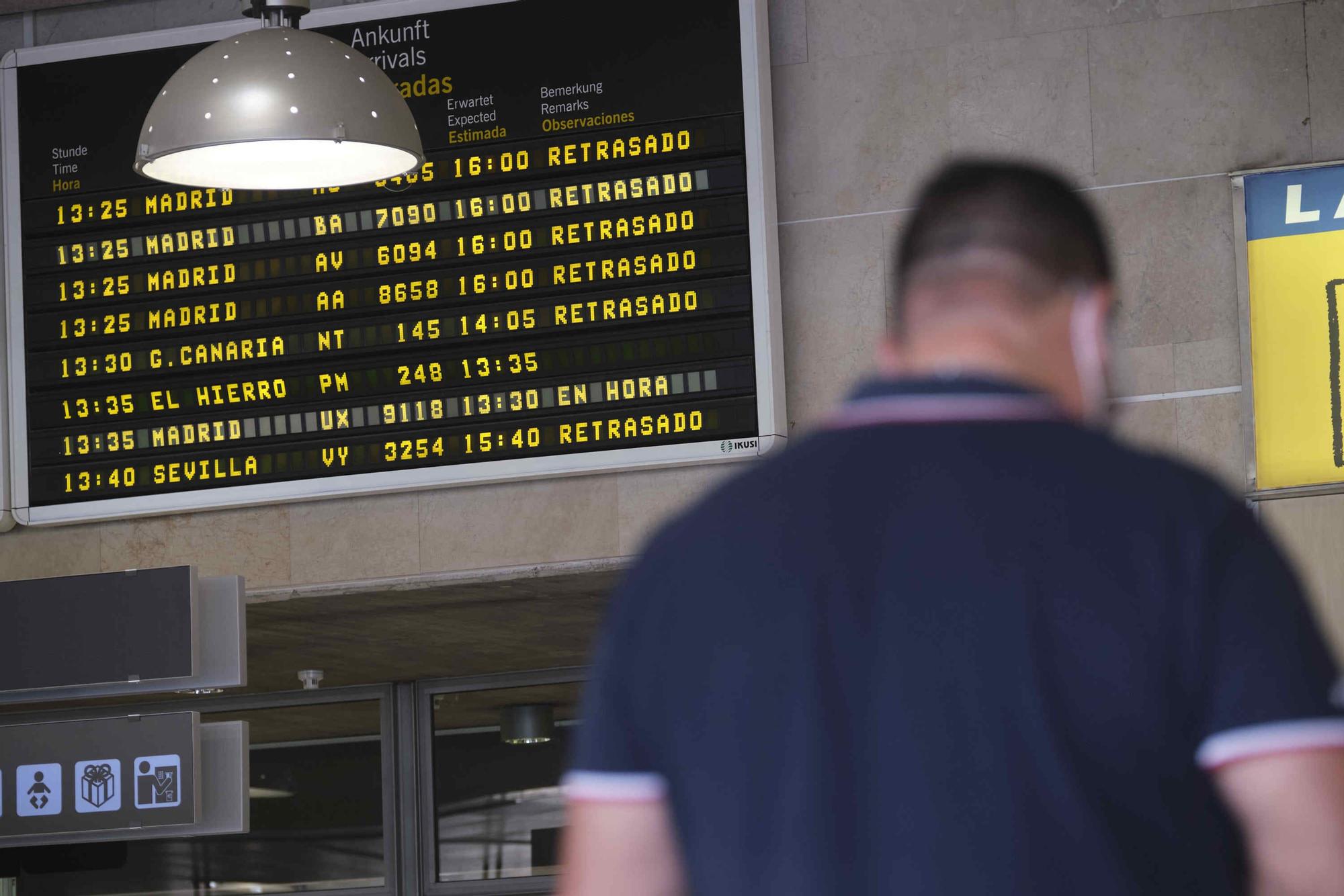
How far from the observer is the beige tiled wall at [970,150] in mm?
4617

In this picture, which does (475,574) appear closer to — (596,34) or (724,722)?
(596,34)

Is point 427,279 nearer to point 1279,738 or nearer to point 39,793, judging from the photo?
point 39,793

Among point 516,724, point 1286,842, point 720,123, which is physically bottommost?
point 516,724

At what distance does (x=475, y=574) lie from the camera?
494 cm

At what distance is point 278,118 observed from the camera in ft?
10.5

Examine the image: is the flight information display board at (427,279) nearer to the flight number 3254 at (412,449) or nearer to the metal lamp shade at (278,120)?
the flight number 3254 at (412,449)

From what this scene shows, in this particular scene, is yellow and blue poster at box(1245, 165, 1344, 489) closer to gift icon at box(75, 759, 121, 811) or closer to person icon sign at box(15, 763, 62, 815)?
gift icon at box(75, 759, 121, 811)

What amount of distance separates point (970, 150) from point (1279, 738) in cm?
386

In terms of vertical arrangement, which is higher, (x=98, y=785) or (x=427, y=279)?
(x=427, y=279)

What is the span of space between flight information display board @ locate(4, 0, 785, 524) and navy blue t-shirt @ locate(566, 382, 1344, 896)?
134 inches

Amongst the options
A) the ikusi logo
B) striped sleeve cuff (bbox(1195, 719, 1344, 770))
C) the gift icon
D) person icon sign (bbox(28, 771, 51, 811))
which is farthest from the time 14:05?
striped sleeve cuff (bbox(1195, 719, 1344, 770))

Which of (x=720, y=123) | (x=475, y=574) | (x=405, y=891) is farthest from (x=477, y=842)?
(x=720, y=123)

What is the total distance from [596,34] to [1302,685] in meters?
3.95

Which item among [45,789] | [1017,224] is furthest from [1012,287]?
[45,789]
